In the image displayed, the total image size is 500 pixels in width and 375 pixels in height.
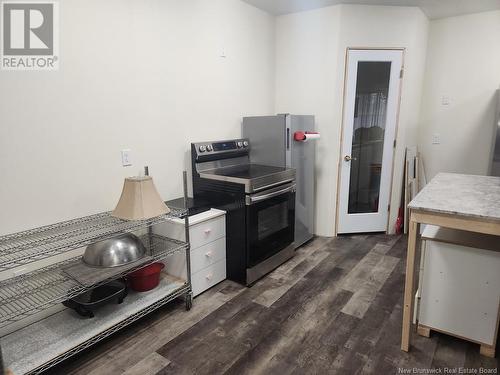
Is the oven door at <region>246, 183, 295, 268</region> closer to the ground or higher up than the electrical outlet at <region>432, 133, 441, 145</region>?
→ closer to the ground

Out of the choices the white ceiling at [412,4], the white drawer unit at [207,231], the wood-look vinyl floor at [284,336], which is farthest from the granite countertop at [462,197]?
the white ceiling at [412,4]

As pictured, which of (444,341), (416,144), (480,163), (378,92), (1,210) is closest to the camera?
(1,210)

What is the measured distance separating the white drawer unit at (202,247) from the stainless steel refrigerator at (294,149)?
2.91 ft

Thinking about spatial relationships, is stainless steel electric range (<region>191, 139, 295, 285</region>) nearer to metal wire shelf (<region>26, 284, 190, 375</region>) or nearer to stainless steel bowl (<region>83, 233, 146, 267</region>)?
metal wire shelf (<region>26, 284, 190, 375</region>)

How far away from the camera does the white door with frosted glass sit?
3492mm

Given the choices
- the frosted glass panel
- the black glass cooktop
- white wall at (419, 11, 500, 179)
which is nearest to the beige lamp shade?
the black glass cooktop

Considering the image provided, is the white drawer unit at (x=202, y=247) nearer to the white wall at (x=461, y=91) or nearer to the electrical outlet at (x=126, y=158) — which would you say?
the electrical outlet at (x=126, y=158)

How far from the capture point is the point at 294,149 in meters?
3.16

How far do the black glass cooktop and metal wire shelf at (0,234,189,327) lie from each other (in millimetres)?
945

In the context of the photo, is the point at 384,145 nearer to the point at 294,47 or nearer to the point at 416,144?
the point at 416,144

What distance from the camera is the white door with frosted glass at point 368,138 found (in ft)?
11.5

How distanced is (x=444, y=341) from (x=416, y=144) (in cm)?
277

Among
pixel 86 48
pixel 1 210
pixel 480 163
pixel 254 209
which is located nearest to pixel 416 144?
pixel 480 163

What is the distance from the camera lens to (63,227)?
6.48 ft
